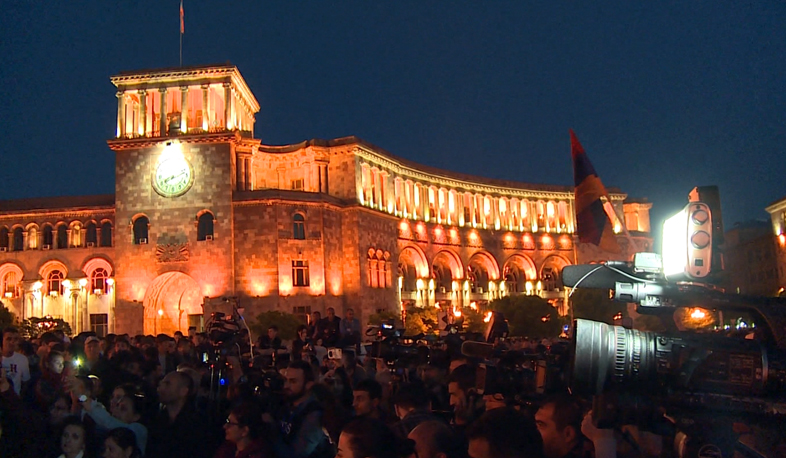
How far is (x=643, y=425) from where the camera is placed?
4.74 m

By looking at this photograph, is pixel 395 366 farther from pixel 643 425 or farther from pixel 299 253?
pixel 299 253

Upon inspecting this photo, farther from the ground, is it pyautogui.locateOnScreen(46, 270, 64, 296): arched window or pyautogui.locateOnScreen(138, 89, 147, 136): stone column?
pyautogui.locateOnScreen(138, 89, 147, 136): stone column

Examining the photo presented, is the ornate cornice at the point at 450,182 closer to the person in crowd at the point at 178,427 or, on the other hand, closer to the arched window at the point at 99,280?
the arched window at the point at 99,280

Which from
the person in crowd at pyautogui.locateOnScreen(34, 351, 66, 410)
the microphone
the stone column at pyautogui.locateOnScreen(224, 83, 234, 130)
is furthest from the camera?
the stone column at pyautogui.locateOnScreen(224, 83, 234, 130)

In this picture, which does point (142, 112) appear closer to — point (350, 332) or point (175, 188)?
point (175, 188)

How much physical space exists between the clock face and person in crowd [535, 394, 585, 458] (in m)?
43.0

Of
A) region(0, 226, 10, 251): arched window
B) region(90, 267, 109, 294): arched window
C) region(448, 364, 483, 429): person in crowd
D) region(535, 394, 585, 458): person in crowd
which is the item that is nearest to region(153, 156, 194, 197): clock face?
region(90, 267, 109, 294): arched window

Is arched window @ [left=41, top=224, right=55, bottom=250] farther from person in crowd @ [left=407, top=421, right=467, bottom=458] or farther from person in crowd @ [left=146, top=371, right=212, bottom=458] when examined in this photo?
person in crowd @ [left=407, top=421, right=467, bottom=458]

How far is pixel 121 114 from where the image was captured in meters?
47.5

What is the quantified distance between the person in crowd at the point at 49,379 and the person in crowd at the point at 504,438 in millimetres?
6302

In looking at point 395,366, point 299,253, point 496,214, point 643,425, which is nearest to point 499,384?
point 643,425

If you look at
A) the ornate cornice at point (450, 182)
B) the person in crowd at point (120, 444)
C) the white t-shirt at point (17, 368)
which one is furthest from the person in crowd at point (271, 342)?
the ornate cornice at point (450, 182)

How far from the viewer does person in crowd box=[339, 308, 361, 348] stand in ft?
44.8

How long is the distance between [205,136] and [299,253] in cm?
903
